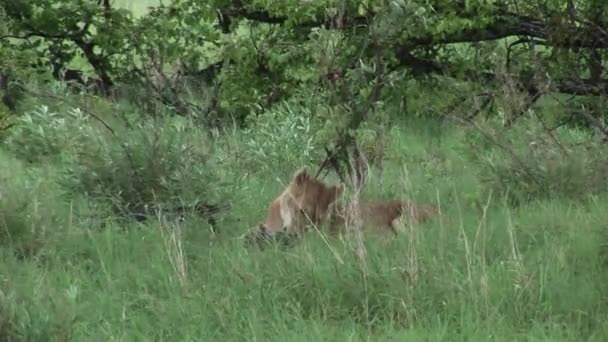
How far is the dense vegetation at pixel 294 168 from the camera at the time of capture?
16.3 ft

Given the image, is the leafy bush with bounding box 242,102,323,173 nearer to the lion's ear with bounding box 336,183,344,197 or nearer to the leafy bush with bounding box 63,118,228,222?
the leafy bush with bounding box 63,118,228,222

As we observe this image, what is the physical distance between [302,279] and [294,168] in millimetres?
2914

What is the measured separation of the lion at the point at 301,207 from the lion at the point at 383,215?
7 cm

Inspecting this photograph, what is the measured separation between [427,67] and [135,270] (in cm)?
545

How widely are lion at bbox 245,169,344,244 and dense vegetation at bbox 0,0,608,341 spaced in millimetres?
129

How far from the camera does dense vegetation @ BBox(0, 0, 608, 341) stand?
4.96m

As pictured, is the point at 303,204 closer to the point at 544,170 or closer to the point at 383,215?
the point at 383,215

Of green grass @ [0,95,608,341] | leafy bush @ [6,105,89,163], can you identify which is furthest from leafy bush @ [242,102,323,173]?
green grass @ [0,95,608,341]

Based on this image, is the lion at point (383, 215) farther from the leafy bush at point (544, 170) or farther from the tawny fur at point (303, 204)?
the leafy bush at point (544, 170)

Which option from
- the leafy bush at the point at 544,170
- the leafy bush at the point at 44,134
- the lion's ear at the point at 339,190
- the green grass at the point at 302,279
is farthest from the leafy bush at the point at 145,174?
the leafy bush at the point at 544,170

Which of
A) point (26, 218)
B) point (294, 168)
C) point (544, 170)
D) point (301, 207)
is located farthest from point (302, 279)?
point (294, 168)

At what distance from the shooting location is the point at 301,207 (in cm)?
610

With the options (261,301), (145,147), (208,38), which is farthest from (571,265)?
(208,38)

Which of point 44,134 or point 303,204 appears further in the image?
point 44,134
